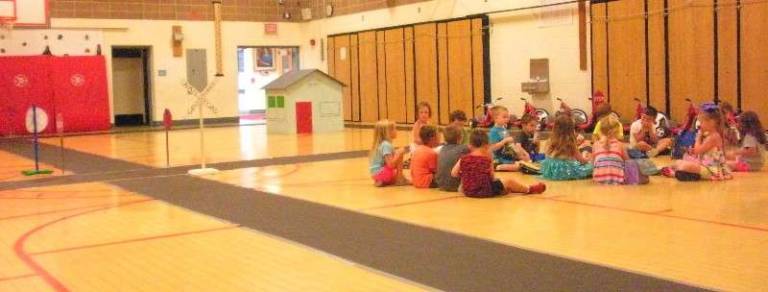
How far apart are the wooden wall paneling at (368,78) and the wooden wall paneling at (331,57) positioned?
1.74 meters

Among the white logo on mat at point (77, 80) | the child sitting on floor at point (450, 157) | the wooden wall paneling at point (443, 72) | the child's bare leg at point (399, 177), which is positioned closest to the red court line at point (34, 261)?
the child's bare leg at point (399, 177)

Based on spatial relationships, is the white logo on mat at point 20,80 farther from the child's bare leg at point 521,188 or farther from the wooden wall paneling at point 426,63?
the child's bare leg at point 521,188

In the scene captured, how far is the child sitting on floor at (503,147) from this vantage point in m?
11.5

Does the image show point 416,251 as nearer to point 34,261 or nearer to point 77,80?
point 34,261

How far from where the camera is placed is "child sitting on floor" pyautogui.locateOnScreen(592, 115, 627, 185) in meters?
9.84

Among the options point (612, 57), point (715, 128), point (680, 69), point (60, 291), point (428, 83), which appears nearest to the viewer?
point (60, 291)

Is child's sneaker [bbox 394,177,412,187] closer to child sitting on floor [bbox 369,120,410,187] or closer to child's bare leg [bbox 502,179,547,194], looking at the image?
child sitting on floor [bbox 369,120,410,187]

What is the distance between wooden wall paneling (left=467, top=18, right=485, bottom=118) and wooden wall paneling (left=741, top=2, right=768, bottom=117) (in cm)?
738

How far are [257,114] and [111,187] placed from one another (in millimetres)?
22811

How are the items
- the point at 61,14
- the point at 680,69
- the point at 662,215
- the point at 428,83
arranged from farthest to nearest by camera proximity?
the point at 61,14
the point at 428,83
the point at 680,69
the point at 662,215

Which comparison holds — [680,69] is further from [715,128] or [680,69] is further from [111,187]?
[111,187]

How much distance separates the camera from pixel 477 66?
2198 centimetres

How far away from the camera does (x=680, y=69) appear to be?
666 inches

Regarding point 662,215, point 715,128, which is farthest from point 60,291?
point 715,128
